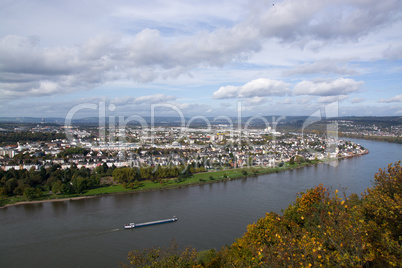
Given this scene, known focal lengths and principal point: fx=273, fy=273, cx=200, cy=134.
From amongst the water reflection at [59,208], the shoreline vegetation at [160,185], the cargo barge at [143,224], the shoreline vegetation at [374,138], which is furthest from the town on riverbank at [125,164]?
the shoreline vegetation at [374,138]

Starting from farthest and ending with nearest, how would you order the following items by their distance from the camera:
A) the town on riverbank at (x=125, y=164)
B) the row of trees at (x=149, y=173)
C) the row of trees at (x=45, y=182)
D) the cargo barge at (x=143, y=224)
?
the row of trees at (x=149, y=173) → the town on riverbank at (x=125, y=164) → the row of trees at (x=45, y=182) → the cargo barge at (x=143, y=224)

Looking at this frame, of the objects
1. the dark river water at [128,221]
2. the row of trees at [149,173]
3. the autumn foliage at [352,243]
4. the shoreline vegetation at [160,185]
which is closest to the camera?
the autumn foliage at [352,243]

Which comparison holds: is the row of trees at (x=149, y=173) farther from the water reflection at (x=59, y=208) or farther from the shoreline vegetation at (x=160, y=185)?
the water reflection at (x=59, y=208)

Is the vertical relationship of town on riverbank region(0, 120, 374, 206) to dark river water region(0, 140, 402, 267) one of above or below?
above

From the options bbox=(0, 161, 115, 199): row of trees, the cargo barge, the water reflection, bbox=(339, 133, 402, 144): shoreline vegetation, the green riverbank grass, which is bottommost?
the water reflection

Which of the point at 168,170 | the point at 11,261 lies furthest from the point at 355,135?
the point at 11,261

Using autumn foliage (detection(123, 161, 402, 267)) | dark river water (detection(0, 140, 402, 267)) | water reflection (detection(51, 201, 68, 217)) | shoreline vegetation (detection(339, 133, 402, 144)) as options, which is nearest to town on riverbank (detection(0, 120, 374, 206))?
water reflection (detection(51, 201, 68, 217))

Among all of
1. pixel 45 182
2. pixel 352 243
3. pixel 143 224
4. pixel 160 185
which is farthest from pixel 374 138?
pixel 352 243

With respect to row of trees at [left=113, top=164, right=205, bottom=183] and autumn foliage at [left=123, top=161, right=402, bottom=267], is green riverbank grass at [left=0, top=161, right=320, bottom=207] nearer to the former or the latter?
row of trees at [left=113, top=164, right=205, bottom=183]
